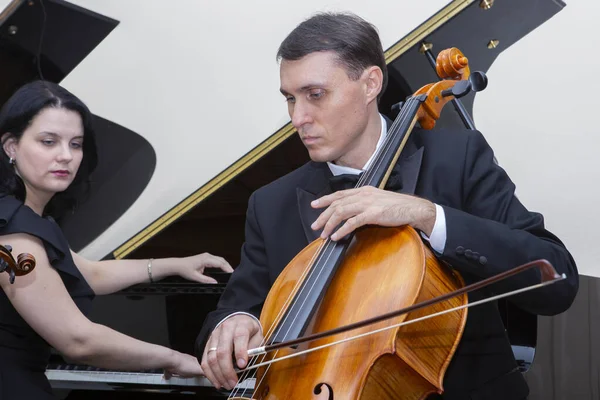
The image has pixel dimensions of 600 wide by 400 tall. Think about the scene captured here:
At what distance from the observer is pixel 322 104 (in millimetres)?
1678

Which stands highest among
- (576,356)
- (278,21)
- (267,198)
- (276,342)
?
(278,21)

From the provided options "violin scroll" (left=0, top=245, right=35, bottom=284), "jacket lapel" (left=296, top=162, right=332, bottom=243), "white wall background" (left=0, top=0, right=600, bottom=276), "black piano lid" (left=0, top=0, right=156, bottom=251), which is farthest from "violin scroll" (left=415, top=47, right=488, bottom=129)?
"black piano lid" (left=0, top=0, right=156, bottom=251)

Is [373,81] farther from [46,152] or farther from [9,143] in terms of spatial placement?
[9,143]

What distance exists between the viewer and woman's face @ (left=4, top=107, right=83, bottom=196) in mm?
2184

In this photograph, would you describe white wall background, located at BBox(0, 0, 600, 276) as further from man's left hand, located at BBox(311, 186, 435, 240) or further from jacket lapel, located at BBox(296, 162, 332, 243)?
man's left hand, located at BBox(311, 186, 435, 240)

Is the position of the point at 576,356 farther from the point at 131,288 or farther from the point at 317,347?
the point at 131,288

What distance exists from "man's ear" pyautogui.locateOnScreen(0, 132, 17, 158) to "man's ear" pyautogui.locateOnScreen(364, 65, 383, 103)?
1058mm

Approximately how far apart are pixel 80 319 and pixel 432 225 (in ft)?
3.43

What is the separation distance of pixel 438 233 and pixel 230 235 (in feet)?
4.48

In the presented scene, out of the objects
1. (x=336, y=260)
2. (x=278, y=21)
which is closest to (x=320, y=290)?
(x=336, y=260)

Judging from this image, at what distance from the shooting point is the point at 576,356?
2.28 metres

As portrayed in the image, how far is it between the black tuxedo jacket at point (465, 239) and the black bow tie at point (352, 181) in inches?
0.6

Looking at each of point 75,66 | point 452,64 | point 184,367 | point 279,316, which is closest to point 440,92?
point 452,64

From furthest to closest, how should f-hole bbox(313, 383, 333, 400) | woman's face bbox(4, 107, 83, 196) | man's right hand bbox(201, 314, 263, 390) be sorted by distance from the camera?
woman's face bbox(4, 107, 83, 196) → man's right hand bbox(201, 314, 263, 390) → f-hole bbox(313, 383, 333, 400)
